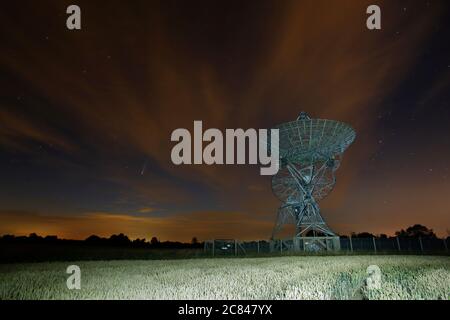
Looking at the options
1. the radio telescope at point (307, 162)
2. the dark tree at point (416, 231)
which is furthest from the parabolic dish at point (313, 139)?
the dark tree at point (416, 231)

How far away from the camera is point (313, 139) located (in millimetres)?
32062

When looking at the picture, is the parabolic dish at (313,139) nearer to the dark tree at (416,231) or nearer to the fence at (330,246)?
the fence at (330,246)

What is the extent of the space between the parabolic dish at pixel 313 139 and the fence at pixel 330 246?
973 centimetres

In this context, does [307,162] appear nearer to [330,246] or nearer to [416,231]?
[330,246]

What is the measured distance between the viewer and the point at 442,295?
6715 millimetres

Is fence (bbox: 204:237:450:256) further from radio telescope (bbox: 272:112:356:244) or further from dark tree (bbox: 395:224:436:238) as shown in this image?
dark tree (bbox: 395:224:436:238)

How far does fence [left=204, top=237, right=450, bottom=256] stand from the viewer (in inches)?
1324

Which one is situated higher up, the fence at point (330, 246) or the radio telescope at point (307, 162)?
the radio telescope at point (307, 162)

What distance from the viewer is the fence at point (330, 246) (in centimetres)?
3362

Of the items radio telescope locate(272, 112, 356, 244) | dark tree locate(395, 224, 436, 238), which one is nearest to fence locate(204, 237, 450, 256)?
radio telescope locate(272, 112, 356, 244)

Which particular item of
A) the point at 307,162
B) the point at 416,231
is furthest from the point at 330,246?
the point at 416,231
